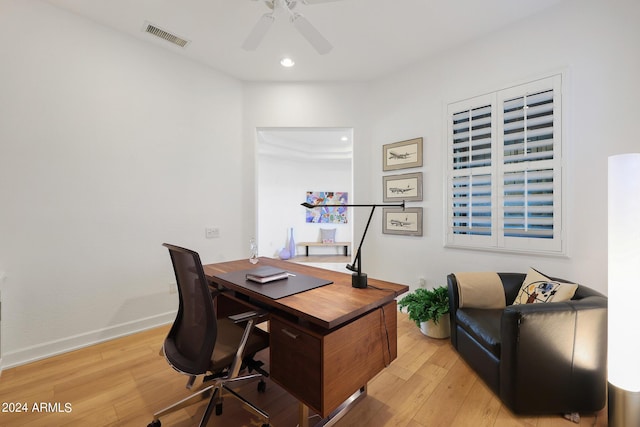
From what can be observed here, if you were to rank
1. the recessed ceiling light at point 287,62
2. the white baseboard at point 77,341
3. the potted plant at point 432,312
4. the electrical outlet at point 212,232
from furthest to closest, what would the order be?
1. the electrical outlet at point 212,232
2. the recessed ceiling light at point 287,62
3. the potted plant at point 432,312
4. the white baseboard at point 77,341

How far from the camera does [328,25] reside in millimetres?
2512

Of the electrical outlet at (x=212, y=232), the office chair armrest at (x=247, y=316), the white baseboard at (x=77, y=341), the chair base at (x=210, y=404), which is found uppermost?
the electrical outlet at (x=212, y=232)

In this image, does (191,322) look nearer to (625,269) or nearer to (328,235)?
(625,269)

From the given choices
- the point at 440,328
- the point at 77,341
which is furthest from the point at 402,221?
the point at 77,341

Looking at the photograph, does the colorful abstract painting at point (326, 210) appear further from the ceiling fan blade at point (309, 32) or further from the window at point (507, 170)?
the ceiling fan blade at point (309, 32)

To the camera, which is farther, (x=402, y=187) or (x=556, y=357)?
(x=402, y=187)

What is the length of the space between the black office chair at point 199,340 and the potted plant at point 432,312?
62.1 inches

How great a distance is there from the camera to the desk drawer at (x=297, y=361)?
1234 millimetres

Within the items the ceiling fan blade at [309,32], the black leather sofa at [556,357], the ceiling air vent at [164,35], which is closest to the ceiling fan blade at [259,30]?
the ceiling fan blade at [309,32]

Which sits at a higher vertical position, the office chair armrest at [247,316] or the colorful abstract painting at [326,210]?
the colorful abstract painting at [326,210]

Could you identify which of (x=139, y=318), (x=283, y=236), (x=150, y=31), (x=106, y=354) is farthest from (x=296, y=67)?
(x=283, y=236)

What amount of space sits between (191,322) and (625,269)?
2.26 meters

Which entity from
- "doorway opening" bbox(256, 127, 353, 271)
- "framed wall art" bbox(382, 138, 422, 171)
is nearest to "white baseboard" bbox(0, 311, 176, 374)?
"framed wall art" bbox(382, 138, 422, 171)

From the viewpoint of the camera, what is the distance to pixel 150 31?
2.62 meters
